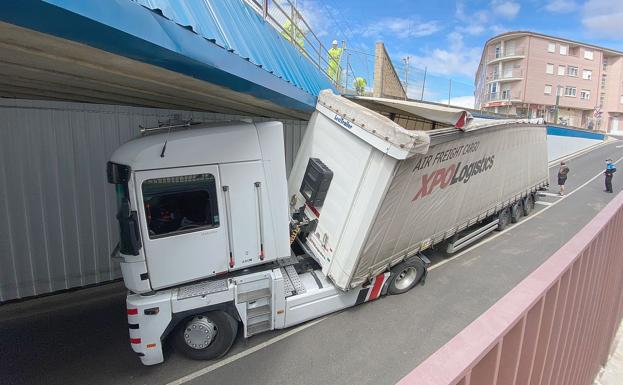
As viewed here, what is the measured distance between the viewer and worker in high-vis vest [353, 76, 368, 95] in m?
15.3

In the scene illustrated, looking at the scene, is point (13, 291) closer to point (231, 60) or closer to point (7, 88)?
point (7, 88)

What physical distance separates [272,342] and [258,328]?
1.15 ft

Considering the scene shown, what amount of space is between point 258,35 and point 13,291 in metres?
6.39

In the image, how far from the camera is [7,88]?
4793mm

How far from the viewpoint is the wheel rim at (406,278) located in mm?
6324

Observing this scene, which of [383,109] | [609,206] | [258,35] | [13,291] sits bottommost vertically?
[13,291]

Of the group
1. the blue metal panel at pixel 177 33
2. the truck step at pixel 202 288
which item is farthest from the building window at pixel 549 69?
the truck step at pixel 202 288

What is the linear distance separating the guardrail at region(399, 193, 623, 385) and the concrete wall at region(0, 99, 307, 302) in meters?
6.95

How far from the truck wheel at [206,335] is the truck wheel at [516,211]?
9928 mm

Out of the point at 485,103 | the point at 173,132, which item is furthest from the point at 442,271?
the point at 485,103

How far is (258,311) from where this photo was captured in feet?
15.9

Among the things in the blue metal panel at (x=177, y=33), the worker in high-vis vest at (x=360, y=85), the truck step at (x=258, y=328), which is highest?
the worker in high-vis vest at (x=360, y=85)

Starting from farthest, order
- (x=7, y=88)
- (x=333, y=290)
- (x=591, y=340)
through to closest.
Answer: (x=333, y=290)
(x=7, y=88)
(x=591, y=340)

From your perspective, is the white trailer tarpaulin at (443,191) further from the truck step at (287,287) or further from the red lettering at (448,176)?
the truck step at (287,287)
